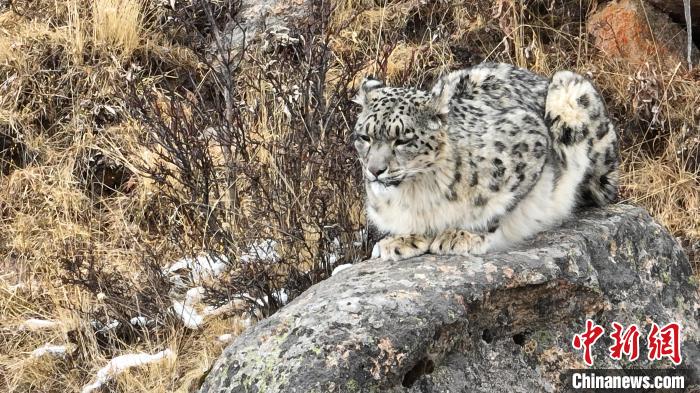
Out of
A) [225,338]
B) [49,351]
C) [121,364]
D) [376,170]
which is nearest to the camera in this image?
[376,170]

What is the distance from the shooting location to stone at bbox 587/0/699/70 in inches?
294

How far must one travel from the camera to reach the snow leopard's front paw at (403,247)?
4480 mm

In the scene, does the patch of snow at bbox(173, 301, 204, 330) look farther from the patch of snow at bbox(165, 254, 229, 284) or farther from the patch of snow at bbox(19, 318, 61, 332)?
the patch of snow at bbox(19, 318, 61, 332)

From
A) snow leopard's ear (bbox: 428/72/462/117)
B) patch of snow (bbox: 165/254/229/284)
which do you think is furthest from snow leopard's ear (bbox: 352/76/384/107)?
patch of snow (bbox: 165/254/229/284)

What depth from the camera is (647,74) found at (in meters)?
7.04

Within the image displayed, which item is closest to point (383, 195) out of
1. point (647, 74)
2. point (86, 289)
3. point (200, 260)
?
point (200, 260)

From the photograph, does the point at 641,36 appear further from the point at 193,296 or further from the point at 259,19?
the point at 193,296

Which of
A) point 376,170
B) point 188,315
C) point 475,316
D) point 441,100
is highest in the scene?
point 441,100

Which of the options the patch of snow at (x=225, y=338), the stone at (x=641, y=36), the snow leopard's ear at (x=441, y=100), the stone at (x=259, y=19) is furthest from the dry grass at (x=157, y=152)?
the snow leopard's ear at (x=441, y=100)

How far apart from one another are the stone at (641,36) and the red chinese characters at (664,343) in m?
3.25

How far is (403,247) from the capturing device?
14.8 ft

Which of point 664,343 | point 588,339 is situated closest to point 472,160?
point 588,339

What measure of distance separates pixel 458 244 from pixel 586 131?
116 centimetres

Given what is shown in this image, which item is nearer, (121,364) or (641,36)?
(121,364)
